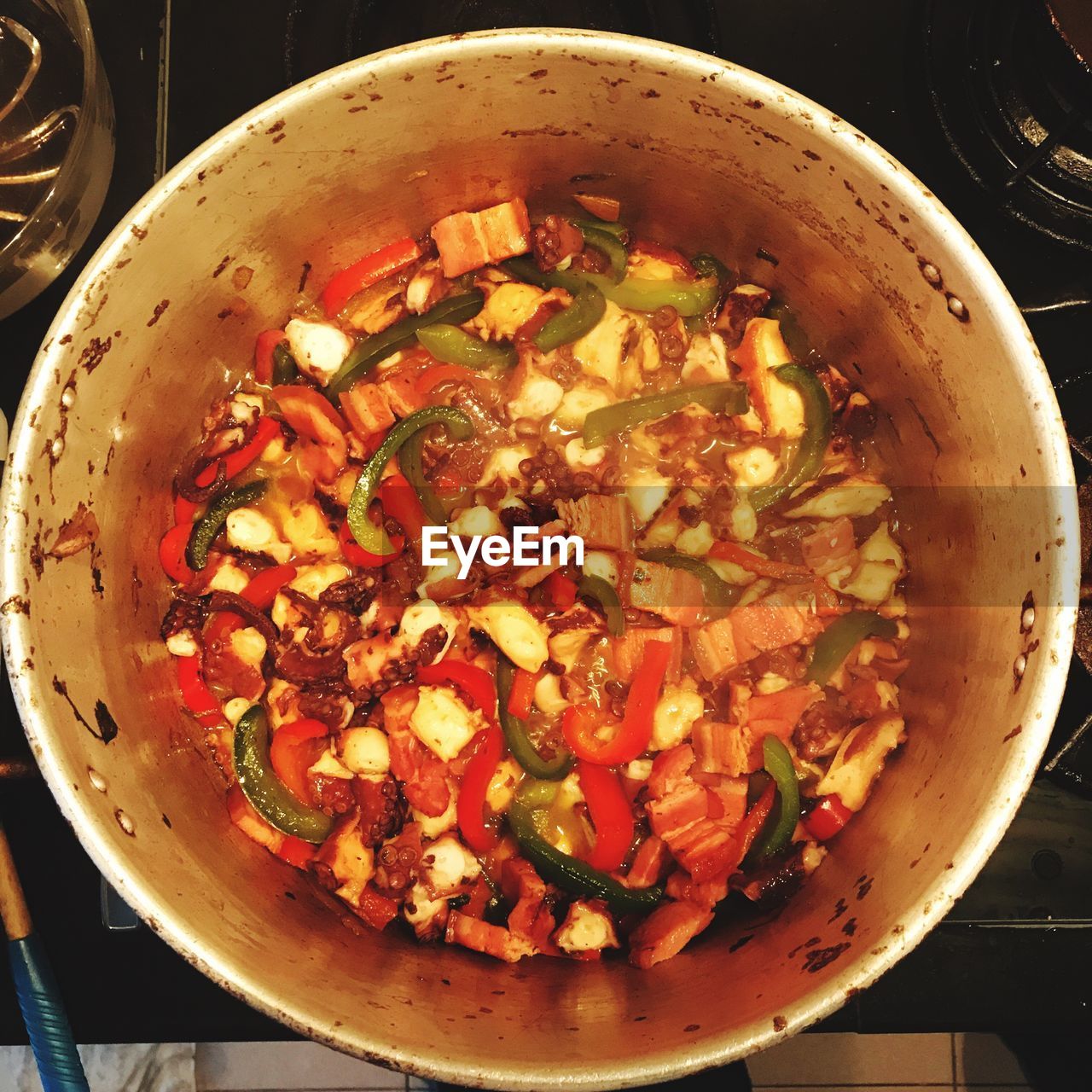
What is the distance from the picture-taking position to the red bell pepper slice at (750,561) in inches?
81.7

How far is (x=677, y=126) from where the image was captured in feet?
5.94

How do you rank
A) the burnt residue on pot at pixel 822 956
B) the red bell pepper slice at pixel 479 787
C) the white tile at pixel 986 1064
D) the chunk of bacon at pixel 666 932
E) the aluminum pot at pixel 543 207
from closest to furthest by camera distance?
the aluminum pot at pixel 543 207 → the burnt residue on pot at pixel 822 956 → the chunk of bacon at pixel 666 932 → the red bell pepper slice at pixel 479 787 → the white tile at pixel 986 1064

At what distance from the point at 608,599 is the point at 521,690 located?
312mm

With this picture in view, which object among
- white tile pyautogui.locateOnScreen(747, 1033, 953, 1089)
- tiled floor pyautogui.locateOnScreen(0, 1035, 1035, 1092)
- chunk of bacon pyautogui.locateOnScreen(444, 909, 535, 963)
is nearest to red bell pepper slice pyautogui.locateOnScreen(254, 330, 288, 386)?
chunk of bacon pyautogui.locateOnScreen(444, 909, 535, 963)

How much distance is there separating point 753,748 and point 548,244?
137 centimetres

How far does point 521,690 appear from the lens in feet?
6.65

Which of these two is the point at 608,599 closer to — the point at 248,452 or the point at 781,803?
the point at 781,803

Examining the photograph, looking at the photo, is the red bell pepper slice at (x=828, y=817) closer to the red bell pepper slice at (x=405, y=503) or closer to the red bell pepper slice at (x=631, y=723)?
the red bell pepper slice at (x=631, y=723)

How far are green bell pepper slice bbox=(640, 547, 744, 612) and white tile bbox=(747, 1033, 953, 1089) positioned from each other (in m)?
2.09

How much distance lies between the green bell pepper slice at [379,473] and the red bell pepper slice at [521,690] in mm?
458

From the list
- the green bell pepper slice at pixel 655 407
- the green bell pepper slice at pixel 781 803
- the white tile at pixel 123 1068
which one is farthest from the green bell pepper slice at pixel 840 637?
the white tile at pixel 123 1068

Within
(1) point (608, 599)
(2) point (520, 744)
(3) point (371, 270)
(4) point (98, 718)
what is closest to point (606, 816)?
(2) point (520, 744)

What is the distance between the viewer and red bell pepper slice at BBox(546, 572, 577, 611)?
2.05 meters

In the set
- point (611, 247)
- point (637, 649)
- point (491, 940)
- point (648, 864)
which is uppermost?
point (611, 247)
